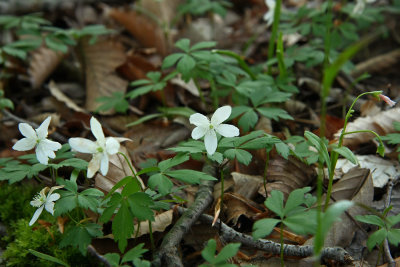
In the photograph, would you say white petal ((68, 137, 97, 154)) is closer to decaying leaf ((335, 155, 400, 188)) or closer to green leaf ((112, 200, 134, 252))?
green leaf ((112, 200, 134, 252))

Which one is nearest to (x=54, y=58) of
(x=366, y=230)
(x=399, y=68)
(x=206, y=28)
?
(x=206, y=28)

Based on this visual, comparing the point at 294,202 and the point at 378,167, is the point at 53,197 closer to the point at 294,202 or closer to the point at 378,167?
the point at 294,202

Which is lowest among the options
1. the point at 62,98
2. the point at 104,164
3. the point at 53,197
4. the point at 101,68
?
the point at 62,98

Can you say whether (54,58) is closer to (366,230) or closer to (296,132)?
(296,132)

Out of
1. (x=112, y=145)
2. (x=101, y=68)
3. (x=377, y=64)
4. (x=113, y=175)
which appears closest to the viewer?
(x=112, y=145)

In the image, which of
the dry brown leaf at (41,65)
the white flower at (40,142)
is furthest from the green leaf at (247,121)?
the dry brown leaf at (41,65)

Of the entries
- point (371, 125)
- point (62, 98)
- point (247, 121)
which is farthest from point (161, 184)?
point (62, 98)

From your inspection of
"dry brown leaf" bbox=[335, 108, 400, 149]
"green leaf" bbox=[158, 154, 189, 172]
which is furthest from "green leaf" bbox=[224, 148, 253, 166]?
"dry brown leaf" bbox=[335, 108, 400, 149]
